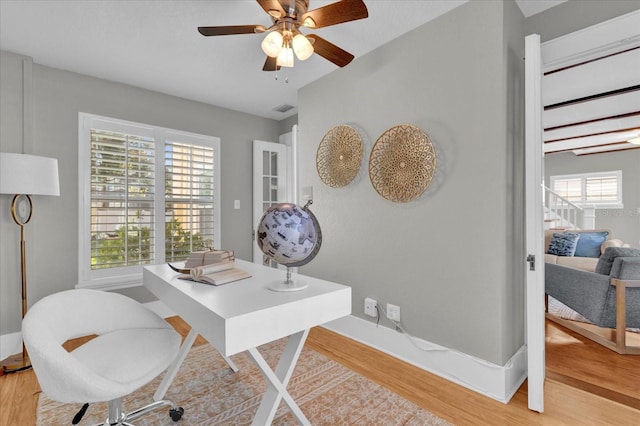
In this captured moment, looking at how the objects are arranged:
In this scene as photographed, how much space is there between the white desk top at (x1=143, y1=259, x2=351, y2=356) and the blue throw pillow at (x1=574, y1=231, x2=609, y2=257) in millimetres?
4928

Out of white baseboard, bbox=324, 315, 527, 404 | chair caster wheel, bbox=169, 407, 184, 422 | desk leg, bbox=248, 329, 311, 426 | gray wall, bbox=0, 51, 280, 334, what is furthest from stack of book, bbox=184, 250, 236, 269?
gray wall, bbox=0, 51, 280, 334

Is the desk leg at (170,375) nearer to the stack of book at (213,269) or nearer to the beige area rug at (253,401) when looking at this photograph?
the beige area rug at (253,401)

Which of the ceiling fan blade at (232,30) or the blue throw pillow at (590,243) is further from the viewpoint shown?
the blue throw pillow at (590,243)

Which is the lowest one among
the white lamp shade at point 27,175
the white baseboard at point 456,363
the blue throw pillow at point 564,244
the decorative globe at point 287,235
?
the white baseboard at point 456,363

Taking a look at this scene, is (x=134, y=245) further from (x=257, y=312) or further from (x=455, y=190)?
(x=455, y=190)

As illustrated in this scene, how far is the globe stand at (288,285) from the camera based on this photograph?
1.31 meters

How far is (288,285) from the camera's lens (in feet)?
4.42

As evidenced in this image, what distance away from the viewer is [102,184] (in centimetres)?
301

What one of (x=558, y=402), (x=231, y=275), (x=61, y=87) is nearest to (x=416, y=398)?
(x=558, y=402)

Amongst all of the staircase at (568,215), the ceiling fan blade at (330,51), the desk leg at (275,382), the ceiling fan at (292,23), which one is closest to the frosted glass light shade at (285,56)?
the ceiling fan at (292,23)

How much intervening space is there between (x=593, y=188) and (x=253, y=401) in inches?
315

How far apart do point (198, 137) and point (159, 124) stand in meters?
0.43

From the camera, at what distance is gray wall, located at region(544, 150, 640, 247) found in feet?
19.3

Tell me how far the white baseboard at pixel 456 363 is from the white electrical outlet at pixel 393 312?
0.11 metres
